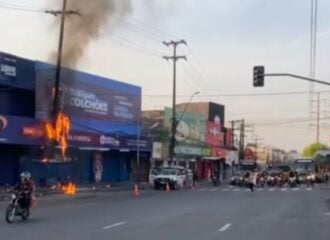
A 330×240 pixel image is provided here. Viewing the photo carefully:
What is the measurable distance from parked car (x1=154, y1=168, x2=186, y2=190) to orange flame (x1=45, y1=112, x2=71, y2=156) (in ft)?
33.9

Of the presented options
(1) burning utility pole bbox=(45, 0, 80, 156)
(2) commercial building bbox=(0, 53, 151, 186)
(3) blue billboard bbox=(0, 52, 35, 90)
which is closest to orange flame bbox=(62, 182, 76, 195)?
(2) commercial building bbox=(0, 53, 151, 186)

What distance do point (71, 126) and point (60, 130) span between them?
146 inches

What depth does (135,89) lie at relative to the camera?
68.3 meters

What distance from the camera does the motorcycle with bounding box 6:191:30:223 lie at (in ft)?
72.1

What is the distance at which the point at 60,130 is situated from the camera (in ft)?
168

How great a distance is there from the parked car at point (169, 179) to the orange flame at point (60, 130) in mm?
10347

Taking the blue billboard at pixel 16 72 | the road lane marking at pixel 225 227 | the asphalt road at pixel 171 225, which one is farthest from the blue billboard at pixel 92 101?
the road lane marking at pixel 225 227

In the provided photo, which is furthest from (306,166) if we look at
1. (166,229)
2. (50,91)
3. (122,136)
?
(166,229)

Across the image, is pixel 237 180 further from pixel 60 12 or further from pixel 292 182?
pixel 60 12

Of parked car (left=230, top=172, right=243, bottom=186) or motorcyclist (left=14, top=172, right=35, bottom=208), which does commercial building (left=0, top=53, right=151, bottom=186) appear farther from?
motorcyclist (left=14, top=172, right=35, bottom=208)

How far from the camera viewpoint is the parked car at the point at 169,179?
199 ft

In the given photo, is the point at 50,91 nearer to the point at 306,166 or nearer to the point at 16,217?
the point at 16,217

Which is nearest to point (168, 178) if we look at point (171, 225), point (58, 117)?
point (58, 117)

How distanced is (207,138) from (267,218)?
74275mm
